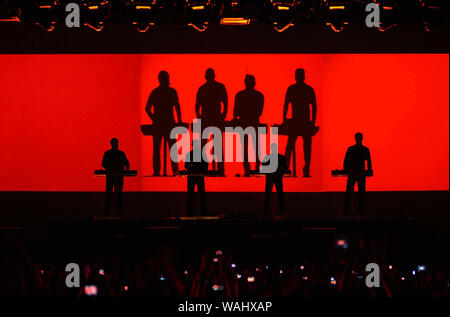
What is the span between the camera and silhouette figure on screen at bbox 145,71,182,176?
29.6ft

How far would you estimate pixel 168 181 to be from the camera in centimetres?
941
